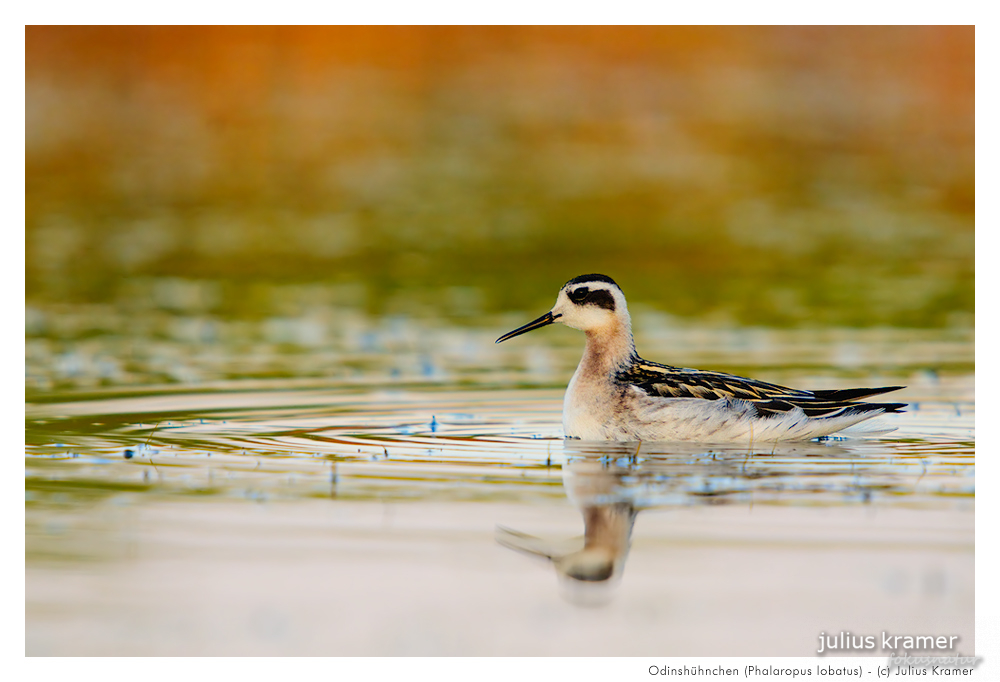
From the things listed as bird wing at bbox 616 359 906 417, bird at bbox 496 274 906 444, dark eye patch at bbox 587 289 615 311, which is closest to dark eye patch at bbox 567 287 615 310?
dark eye patch at bbox 587 289 615 311

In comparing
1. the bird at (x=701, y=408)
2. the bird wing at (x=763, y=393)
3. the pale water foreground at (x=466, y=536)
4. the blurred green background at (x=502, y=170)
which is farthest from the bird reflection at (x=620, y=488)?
the blurred green background at (x=502, y=170)

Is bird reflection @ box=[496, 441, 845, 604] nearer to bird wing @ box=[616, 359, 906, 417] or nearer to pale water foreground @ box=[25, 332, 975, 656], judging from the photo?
pale water foreground @ box=[25, 332, 975, 656]

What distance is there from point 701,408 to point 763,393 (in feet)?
1.89

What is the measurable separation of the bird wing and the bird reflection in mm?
324

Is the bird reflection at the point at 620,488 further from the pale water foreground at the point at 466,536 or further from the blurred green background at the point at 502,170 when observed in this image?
the blurred green background at the point at 502,170

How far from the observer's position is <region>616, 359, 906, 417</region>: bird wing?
11.5m

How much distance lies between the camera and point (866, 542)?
8.23 metres

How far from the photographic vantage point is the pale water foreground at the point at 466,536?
22.8 ft

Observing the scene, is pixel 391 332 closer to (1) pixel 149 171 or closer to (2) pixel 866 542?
(2) pixel 866 542

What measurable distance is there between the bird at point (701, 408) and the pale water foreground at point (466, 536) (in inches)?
10.0

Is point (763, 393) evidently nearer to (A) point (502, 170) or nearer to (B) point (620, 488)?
(B) point (620, 488)

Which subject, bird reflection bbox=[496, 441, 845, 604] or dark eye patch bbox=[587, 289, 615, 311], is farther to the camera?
dark eye patch bbox=[587, 289, 615, 311]

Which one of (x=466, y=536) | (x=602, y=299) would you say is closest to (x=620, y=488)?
(x=466, y=536)

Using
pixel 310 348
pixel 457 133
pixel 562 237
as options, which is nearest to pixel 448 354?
pixel 310 348
